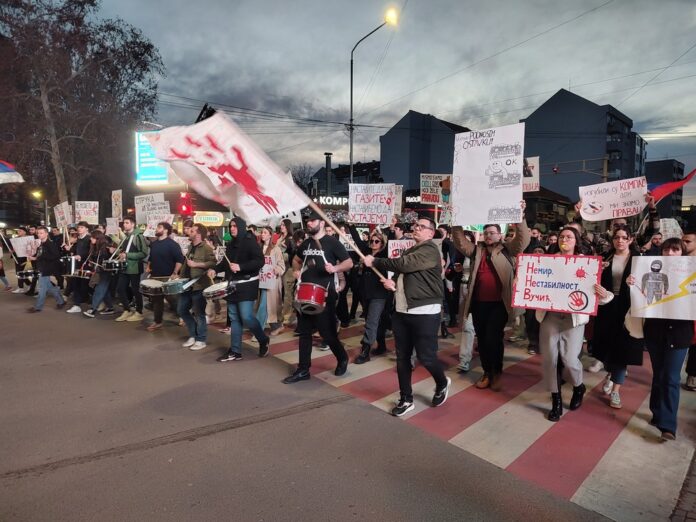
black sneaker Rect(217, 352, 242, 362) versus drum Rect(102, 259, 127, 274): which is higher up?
drum Rect(102, 259, 127, 274)

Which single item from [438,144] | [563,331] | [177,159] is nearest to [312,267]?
[177,159]

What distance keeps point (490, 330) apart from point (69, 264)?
9.67 metres

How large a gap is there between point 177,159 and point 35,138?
25312 millimetres

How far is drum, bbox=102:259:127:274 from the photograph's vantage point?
8648mm

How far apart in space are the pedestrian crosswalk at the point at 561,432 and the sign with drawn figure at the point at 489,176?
1.98 meters

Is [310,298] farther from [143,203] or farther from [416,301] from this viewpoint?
[143,203]

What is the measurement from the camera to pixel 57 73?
22844 mm

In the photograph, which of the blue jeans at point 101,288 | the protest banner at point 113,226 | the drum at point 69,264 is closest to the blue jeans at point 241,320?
the blue jeans at point 101,288

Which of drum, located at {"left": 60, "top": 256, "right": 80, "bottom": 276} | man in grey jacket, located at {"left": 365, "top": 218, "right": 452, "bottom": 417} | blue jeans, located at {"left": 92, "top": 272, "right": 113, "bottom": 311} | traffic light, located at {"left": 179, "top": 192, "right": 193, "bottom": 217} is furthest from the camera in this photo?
traffic light, located at {"left": 179, "top": 192, "right": 193, "bottom": 217}

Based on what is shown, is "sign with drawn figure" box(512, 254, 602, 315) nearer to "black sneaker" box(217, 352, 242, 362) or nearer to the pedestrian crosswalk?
the pedestrian crosswalk

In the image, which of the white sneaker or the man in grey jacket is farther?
the white sneaker

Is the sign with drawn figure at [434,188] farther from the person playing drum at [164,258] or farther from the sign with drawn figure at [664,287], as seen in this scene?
the sign with drawn figure at [664,287]

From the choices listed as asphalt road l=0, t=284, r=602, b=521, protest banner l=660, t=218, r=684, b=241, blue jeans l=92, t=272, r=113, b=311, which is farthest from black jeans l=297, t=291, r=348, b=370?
protest banner l=660, t=218, r=684, b=241

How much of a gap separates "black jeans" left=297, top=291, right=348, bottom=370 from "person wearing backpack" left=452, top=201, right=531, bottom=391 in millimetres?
1606
